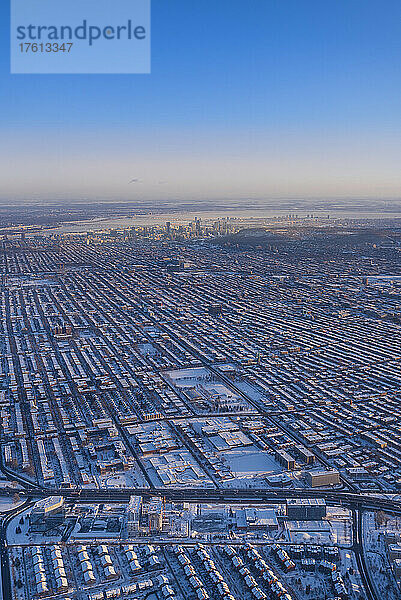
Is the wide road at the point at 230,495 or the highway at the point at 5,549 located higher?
the wide road at the point at 230,495

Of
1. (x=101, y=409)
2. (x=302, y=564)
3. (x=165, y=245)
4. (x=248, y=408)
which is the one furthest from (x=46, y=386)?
(x=165, y=245)

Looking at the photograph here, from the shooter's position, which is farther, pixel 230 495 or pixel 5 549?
pixel 230 495

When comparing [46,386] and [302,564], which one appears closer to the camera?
[302,564]

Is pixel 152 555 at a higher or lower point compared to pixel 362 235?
lower

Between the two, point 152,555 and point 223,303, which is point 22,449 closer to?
point 152,555

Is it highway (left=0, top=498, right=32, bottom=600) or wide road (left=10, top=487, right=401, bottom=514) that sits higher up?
wide road (left=10, top=487, right=401, bottom=514)

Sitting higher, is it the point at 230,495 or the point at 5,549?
the point at 230,495

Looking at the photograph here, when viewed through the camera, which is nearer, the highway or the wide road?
the highway

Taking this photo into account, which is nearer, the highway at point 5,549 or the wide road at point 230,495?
the highway at point 5,549

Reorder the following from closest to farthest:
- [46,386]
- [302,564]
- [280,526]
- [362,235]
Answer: [302,564], [280,526], [46,386], [362,235]

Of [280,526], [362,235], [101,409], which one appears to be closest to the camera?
[280,526]
